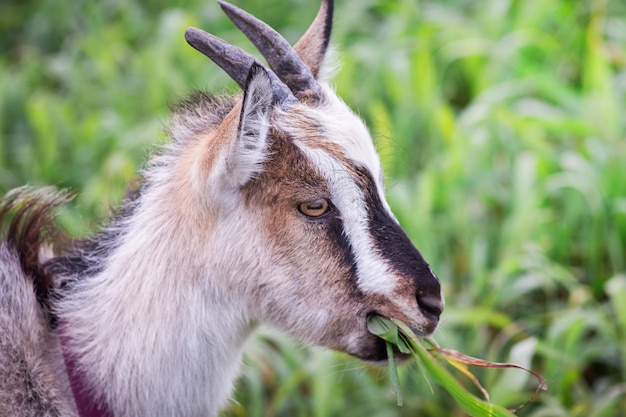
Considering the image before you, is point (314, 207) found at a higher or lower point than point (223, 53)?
lower

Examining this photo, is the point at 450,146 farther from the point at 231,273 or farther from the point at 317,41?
the point at 231,273

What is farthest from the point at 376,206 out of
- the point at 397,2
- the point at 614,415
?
the point at 397,2

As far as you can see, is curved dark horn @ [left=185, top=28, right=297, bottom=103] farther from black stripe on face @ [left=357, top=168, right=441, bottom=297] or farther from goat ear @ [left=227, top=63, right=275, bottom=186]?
black stripe on face @ [left=357, top=168, right=441, bottom=297]

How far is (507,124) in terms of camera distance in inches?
216

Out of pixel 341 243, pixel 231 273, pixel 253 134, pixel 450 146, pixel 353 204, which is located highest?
pixel 253 134

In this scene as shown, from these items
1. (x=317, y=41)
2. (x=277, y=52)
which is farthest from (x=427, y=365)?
(x=317, y=41)

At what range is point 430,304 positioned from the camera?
2.83 m

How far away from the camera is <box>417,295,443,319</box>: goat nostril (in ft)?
9.26

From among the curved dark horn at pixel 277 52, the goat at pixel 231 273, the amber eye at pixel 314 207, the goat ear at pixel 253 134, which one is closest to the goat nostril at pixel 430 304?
the goat at pixel 231 273

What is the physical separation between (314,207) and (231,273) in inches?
13.6

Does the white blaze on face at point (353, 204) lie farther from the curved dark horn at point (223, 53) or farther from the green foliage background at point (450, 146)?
the green foliage background at point (450, 146)

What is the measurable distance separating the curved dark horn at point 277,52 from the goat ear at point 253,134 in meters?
0.23

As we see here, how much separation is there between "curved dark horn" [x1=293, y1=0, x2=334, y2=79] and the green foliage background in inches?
16.8

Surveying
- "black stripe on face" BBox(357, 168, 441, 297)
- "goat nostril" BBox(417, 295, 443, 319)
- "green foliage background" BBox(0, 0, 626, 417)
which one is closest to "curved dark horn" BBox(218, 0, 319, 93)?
"black stripe on face" BBox(357, 168, 441, 297)
